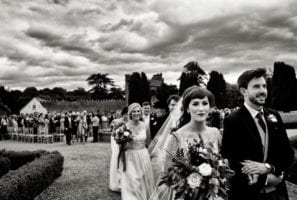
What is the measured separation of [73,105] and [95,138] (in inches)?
1955

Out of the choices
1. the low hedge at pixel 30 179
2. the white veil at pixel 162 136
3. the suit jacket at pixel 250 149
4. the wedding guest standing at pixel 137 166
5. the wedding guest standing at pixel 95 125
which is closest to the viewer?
the suit jacket at pixel 250 149

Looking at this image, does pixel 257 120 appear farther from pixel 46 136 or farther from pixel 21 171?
pixel 46 136

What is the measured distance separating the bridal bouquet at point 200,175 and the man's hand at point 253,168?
190mm

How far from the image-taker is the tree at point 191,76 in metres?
6.67

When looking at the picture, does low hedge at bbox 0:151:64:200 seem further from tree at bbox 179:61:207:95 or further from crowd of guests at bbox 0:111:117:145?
crowd of guests at bbox 0:111:117:145

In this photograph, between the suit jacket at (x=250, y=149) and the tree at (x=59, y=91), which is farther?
the tree at (x=59, y=91)

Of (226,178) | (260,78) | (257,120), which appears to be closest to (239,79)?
(260,78)

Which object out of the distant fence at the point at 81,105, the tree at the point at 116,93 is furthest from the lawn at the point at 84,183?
the tree at the point at 116,93

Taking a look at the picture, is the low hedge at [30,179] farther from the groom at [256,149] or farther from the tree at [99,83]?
the tree at [99,83]

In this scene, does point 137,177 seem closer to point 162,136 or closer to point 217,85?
point 162,136

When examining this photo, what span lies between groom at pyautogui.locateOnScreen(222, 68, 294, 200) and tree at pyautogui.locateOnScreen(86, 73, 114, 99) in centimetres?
10764

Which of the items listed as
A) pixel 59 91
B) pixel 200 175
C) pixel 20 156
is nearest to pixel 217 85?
pixel 20 156

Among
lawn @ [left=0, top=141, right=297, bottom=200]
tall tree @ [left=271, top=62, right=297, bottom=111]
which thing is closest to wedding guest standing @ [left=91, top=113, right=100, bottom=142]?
lawn @ [left=0, top=141, right=297, bottom=200]

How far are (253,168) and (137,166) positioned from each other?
4.28m
